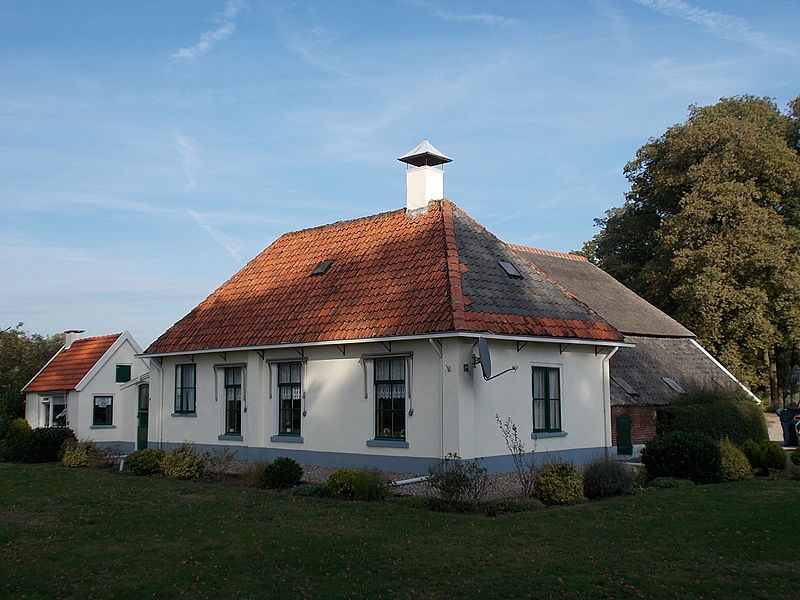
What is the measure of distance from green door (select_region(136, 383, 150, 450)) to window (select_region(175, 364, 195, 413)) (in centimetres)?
450

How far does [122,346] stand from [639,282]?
925 inches

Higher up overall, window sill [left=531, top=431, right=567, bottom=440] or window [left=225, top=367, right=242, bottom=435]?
window [left=225, top=367, right=242, bottom=435]

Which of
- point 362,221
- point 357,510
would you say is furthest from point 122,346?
point 357,510

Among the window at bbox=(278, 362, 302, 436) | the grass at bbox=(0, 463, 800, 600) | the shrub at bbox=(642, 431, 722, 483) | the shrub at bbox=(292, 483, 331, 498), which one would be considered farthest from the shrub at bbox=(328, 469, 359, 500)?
the shrub at bbox=(642, 431, 722, 483)

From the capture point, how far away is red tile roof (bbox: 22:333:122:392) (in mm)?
28938

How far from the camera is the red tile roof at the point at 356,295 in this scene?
1628cm

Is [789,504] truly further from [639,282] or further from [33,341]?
[33,341]

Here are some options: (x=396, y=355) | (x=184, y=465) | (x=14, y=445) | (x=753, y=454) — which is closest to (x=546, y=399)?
(x=396, y=355)

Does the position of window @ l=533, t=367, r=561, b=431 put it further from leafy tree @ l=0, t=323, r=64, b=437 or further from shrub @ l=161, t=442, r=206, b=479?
leafy tree @ l=0, t=323, r=64, b=437

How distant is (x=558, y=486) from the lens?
12.9 meters

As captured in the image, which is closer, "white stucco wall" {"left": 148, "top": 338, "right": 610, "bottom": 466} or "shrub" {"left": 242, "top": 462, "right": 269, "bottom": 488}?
"white stucco wall" {"left": 148, "top": 338, "right": 610, "bottom": 466}

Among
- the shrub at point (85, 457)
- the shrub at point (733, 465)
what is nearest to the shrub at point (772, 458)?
the shrub at point (733, 465)

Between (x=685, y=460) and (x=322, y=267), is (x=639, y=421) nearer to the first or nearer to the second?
(x=685, y=460)

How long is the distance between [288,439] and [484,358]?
6081 mm
